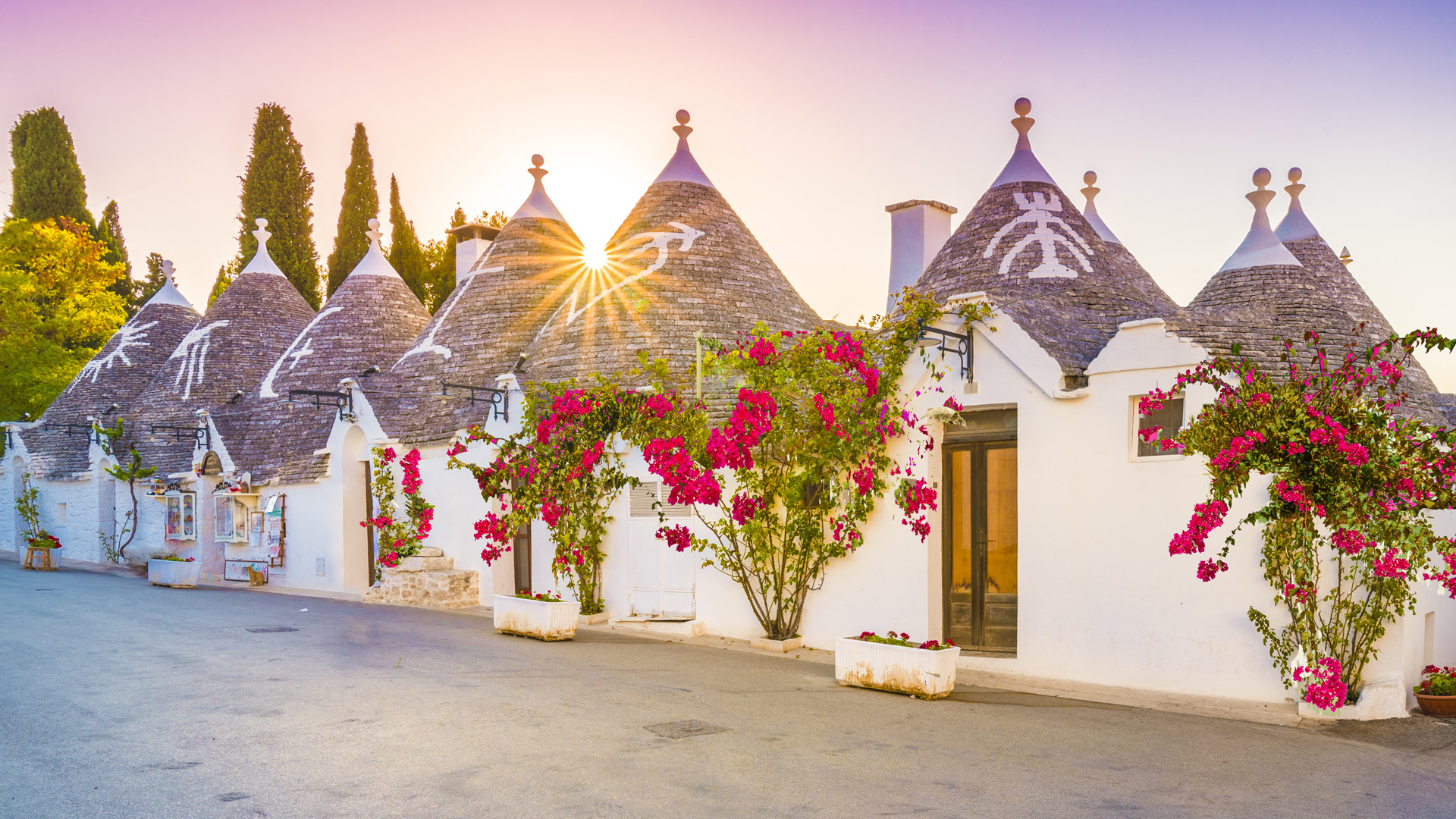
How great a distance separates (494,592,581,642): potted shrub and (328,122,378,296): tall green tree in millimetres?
35722

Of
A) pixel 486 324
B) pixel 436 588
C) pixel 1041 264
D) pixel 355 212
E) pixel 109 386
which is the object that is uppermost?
pixel 355 212

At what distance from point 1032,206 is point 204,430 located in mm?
20248

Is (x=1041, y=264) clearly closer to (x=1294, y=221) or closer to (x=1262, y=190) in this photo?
(x=1262, y=190)

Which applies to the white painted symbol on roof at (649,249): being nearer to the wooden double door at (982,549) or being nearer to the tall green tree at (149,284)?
the wooden double door at (982,549)

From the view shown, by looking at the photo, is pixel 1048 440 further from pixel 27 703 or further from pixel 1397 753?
pixel 27 703

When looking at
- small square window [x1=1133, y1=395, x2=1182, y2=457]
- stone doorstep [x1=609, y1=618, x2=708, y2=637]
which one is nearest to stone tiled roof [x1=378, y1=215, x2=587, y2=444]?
stone doorstep [x1=609, y1=618, x2=708, y2=637]

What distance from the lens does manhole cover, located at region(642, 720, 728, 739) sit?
7.74 metres

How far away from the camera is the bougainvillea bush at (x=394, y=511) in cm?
1850

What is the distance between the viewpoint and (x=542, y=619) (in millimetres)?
12859

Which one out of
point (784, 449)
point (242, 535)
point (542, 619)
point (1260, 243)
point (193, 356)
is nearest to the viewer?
point (784, 449)

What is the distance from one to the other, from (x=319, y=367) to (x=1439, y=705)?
22.6 metres

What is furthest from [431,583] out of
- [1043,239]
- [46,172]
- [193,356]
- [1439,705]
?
[46,172]

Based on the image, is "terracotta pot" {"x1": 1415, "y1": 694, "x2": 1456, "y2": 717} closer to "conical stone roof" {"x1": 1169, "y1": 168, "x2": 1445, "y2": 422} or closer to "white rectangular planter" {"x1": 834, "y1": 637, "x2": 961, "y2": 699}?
"white rectangular planter" {"x1": 834, "y1": 637, "x2": 961, "y2": 699}

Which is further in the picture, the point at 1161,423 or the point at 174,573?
the point at 174,573
